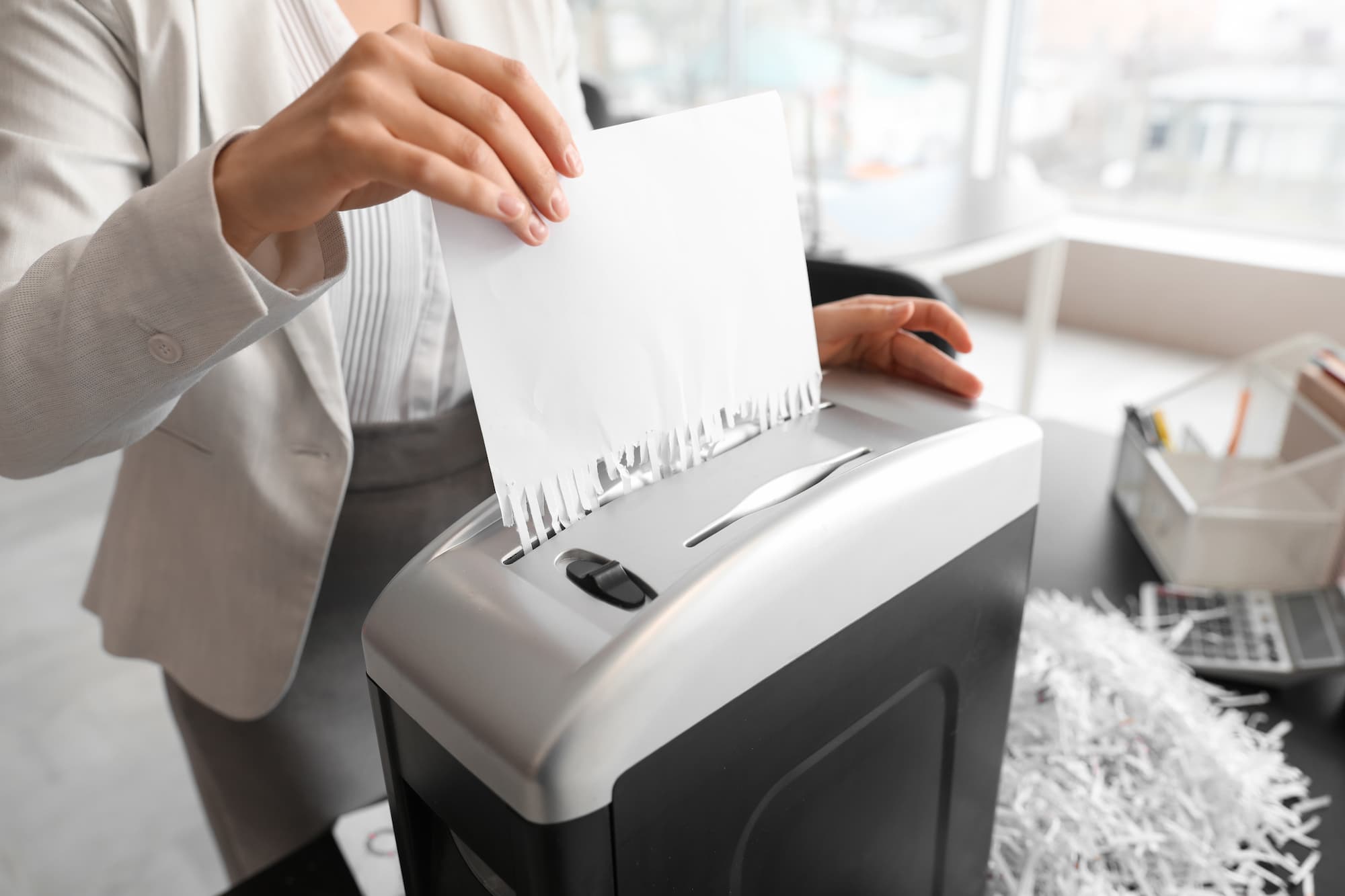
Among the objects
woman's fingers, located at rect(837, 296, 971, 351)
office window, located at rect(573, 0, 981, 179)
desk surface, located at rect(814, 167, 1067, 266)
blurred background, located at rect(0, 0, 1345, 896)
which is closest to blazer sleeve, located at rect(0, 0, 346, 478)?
woman's fingers, located at rect(837, 296, 971, 351)

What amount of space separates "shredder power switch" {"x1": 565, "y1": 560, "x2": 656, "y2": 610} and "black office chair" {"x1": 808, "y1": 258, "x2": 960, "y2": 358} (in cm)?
58

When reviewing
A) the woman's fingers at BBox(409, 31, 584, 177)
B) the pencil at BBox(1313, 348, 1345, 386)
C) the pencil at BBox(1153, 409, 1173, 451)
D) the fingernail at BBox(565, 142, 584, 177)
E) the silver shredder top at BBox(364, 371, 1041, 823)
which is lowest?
the pencil at BBox(1153, 409, 1173, 451)

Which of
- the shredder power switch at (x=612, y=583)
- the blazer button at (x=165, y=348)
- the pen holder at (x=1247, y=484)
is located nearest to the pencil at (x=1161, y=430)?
the pen holder at (x=1247, y=484)

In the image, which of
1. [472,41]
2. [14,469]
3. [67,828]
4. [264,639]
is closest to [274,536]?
[264,639]

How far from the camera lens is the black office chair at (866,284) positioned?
0.92 meters

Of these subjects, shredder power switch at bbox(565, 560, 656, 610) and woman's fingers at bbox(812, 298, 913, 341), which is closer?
shredder power switch at bbox(565, 560, 656, 610)

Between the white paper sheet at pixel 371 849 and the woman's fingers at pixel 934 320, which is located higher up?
the woman's fingers at pixel 934 320

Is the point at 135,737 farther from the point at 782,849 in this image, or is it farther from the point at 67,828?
the point at 782,849

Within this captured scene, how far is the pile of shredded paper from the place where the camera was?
1.89 feet

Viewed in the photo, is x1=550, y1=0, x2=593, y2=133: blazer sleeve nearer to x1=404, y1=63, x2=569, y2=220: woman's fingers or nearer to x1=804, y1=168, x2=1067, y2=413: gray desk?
x1=404, y1=63, x2=569, y2=220: woman's fingers

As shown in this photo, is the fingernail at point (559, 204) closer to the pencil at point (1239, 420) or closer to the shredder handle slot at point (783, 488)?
the shredder handle slot at point (783, 488)

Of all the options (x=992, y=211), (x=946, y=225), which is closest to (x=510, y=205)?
(x=946, y=225)

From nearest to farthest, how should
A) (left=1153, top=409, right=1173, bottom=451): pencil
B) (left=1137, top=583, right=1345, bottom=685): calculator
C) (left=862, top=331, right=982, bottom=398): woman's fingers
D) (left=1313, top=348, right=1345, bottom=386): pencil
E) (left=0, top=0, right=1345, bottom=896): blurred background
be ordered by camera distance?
(left=862, top=331, right=982, bottom=398): woman's fingers → (left=1137, top=583, right=1345, bottom=685): calculator → (left=1313, top=348, right=1345, bottom=386): pencil → (left=1153, top=409, right=1173, bottom=451): pencil → (left=0, top=0, right=1345, bottom=896): blurred background

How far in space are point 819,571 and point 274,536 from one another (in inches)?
20.1
